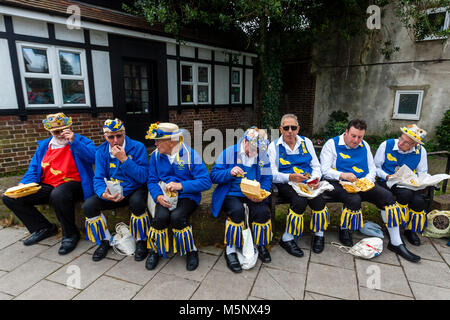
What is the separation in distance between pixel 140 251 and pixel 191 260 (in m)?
0.59

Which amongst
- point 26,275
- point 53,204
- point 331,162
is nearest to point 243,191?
point 331,162

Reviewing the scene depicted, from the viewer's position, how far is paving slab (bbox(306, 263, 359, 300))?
234 cm

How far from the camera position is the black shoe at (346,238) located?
3105mm

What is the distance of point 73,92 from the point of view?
6.25m

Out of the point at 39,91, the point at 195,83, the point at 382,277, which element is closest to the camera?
the point at 382,277

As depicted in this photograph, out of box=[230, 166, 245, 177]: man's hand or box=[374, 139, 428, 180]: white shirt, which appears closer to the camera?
box=[230, 166, 245, 177]: man's hand

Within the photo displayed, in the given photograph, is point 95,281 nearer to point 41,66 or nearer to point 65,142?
point 65,142

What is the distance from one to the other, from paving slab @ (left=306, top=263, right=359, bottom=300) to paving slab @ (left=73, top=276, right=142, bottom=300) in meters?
1.58

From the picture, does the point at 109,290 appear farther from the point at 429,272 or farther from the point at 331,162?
the point at 429,272

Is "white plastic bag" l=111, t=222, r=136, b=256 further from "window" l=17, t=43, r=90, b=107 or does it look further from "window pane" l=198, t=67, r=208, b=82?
"window pane" l=198, t=67, r=208, b=82

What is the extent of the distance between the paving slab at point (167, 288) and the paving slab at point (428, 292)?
6.34ft

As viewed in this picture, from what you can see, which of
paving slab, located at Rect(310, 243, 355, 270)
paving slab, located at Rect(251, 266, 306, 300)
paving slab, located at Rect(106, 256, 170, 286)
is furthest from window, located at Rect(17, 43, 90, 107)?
paving slab, located at Rect(310, 243, 355, 270)

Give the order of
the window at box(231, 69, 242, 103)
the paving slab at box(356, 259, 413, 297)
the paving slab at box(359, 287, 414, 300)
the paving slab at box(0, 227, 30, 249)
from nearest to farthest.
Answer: the paving slab at box(359, 287, 414, 300) → the paving slab at box(356, 259, 413, 297) → the paving slab at box(0, 227, 30, 249) → the window at box(231, 69, 242, 103)

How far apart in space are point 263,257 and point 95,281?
5.40 ft
